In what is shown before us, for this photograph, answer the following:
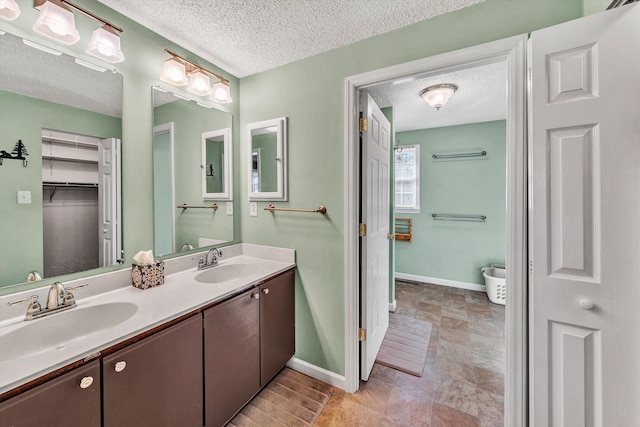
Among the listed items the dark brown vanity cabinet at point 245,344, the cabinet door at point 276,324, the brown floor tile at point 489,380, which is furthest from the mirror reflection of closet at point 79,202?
the brown floor tile at point 489,380

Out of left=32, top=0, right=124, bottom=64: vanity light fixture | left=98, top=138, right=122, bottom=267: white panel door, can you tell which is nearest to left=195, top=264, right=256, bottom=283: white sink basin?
left=98, top=138, right=122, bottom=267: white panel door

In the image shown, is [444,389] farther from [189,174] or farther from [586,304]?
[189,174]

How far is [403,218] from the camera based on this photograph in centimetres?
402

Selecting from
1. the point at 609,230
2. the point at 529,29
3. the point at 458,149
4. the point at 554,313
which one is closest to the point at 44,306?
the point at 554,313

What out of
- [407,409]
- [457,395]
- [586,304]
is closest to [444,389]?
[457,395]

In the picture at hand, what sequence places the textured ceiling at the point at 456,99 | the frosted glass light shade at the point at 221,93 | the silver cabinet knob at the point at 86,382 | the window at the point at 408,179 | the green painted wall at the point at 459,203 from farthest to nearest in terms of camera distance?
the window at the point at 408,179, the green painted wall at the point at 459,203, the textured ceiling at the point at 456,99, the frosted glass light shade at the point at 221,93, the silver cabinet knob at the point at 86,382

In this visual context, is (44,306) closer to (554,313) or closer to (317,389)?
(317,389)

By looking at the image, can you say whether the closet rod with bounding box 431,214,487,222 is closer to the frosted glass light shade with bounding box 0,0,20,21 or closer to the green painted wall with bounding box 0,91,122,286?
the green painted wall with bounding box 0,91,122,286

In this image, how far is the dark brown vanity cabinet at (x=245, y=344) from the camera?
4.26 feet

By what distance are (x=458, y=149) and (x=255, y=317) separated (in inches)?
138

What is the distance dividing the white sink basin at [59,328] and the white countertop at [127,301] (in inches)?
0.5

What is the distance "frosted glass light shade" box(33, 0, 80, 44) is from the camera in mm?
1113

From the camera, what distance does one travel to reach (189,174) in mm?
1865

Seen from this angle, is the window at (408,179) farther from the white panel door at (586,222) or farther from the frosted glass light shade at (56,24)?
the frosted glass light shade at (56,24)
